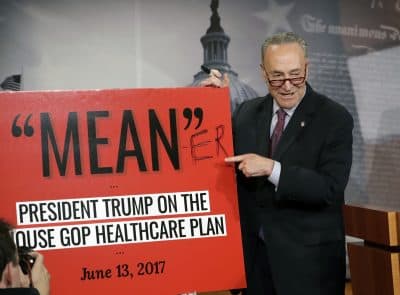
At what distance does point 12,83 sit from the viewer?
4141 mm

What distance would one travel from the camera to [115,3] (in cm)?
430

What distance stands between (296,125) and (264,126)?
0.43 ft

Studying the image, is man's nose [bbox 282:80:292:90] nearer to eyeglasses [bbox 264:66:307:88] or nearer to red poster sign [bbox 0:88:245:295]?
eyeglasses [bbox 264:66:307:88]

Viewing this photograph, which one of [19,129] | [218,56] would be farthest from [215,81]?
[218,56]

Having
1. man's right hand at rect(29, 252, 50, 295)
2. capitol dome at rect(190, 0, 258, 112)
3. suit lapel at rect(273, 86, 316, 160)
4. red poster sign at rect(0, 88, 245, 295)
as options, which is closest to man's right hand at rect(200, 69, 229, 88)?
red poster sign at rect(0, 88, 245, 295)

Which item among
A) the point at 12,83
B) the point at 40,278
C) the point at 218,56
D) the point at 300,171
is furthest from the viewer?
the point at 218,56

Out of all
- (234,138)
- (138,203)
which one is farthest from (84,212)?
(234,138)

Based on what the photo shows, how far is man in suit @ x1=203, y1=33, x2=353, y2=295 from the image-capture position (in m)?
2.06

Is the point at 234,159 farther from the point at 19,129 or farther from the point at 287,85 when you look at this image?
the point at 19,129

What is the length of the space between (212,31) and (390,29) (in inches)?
57.0

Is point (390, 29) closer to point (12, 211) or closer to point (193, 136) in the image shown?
point (193, 136)

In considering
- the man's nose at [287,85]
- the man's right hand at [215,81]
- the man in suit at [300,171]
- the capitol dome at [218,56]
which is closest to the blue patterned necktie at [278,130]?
the man in suit at [300,171]

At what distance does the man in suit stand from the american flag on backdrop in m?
2.38

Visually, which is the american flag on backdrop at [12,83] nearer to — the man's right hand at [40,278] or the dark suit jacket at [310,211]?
the dark suit jacket at [310,211]
